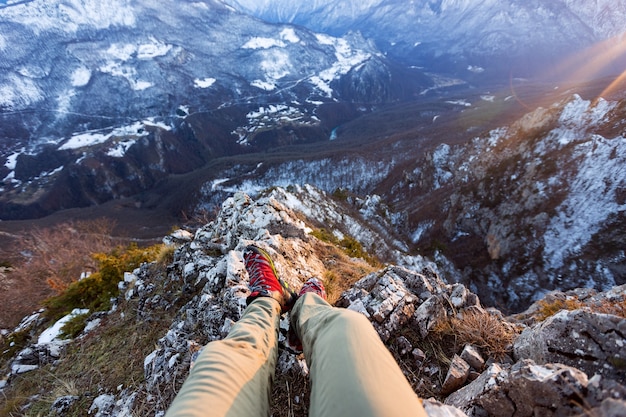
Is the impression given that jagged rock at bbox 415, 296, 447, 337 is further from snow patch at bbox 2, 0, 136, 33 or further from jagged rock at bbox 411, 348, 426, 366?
snow patch at bbox 2, 0, 136, 33

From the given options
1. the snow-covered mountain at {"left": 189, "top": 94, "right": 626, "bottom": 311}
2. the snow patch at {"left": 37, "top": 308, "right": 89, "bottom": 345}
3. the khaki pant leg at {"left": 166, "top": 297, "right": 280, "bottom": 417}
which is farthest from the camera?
the snow-covered mountain at {"left": 189, "top": 94, "right": 626, "bottom": 311}

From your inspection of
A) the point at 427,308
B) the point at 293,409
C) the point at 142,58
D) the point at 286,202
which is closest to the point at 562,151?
the point at 286,202

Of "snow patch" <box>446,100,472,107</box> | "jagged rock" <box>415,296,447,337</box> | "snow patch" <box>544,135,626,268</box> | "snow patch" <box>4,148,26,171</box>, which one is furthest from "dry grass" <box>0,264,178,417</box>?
"snow patch" <box>446,100,472,107</box>

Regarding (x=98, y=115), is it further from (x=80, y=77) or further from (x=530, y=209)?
(x=530, y=209)

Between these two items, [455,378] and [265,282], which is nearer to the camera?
[455,378]

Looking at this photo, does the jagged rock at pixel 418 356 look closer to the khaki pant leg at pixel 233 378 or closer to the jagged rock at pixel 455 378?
the jagged rock at pixel 455 378

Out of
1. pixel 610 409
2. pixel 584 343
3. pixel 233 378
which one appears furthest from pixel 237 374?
pixel 584 343
